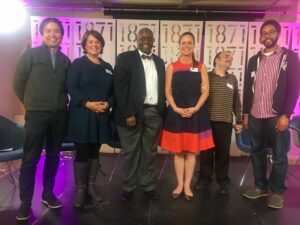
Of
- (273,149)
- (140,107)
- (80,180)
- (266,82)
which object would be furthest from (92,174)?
(266,82)

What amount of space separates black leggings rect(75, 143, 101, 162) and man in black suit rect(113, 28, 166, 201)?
1.02 feet

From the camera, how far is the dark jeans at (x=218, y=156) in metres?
3.16

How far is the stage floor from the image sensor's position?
2535mm

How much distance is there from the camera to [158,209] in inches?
109

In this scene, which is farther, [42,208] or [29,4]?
[29,4]

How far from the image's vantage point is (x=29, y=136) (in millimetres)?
2488

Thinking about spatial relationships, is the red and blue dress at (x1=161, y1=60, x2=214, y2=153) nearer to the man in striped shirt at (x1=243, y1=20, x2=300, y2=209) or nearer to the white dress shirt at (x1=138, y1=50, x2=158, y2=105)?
Answer: the white dress shirt at (x1=138, y1=50, x2=158, y2=105)

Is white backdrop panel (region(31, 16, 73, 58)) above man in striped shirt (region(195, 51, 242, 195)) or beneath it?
above

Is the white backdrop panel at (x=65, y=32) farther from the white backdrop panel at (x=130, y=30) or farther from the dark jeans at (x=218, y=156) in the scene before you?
the dark jeans at (x=218, y=156)

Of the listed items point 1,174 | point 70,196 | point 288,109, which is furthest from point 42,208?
point 288,109

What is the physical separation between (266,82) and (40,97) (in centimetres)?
202

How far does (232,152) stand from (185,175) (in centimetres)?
221

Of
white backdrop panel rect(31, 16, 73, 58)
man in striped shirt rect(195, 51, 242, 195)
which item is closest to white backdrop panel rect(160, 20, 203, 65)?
white backdrop panel rect(31, 16, 73, 58)

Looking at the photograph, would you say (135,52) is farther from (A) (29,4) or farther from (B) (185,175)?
(A) (29,4)
